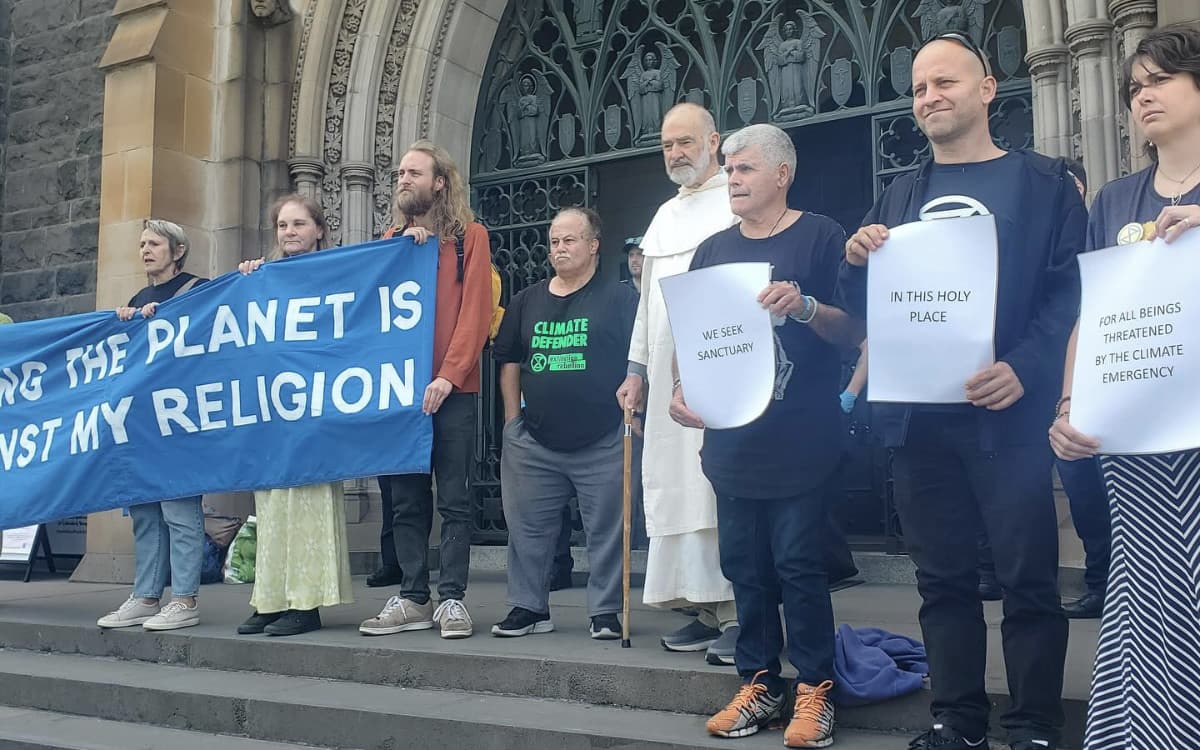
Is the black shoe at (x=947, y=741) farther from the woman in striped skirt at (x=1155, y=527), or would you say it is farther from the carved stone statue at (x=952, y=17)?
the carved stone statue at (x=952, y=17)

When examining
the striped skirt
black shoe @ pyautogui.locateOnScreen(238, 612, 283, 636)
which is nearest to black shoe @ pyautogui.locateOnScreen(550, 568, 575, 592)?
black shoe @ pyautogui.locateOnScreen(238, 612, 283, 636)

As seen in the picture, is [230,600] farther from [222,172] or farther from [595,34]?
[595,34]

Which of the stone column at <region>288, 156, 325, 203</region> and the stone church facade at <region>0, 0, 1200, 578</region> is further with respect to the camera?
the stone column at <region>288, 156, 325, 203</region>

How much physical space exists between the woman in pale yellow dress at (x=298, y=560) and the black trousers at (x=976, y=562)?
290cm

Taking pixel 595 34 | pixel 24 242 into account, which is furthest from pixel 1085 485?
pixel 24 242

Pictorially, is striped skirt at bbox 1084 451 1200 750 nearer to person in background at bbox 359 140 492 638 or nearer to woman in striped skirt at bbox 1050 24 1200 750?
woman in striped skirt at bbox 1050 24 1200 750

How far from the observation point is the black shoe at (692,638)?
4221 millimetres

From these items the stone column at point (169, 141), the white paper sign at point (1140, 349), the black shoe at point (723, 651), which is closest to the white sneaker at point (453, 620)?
the black shoe at point (723, 651)

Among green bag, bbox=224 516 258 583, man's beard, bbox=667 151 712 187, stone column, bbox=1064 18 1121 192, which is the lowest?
green bag, bbox=224 516 258 583

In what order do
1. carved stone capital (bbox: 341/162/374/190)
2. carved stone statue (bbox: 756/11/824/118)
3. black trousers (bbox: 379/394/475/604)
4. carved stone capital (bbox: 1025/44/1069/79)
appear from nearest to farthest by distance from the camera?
black trousers (bbox: 379/394/475/604)
carved stone capital (bbox: 1025/44/1069/79)
carved stone statue (bbox: 756/11/824/118)
carved stone capital (bbox: 341/162/374/190)

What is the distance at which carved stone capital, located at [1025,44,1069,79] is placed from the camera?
5.81m

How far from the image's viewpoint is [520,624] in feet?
15.7

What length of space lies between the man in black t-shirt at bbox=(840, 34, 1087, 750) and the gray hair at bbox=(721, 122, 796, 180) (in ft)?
1.95

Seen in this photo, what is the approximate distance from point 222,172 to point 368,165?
115cm
